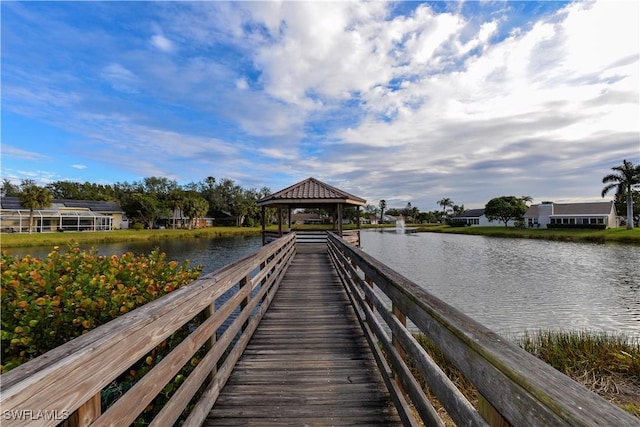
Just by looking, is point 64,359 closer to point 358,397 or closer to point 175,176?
point 358,397

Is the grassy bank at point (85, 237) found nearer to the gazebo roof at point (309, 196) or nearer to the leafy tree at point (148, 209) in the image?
the gazebo roof at point (309, 196)

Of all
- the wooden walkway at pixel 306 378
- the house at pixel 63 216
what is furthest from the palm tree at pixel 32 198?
the wooden walkway at pixel 306 378

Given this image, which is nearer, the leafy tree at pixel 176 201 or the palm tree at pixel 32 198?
the palm tree at pixel 32 198

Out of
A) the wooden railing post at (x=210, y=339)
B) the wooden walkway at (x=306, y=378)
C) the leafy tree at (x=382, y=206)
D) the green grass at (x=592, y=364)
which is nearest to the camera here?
the wooden walkway at (x=306, y=378)

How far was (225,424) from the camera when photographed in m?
2.20

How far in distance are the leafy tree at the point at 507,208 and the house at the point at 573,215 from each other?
2.01 metres

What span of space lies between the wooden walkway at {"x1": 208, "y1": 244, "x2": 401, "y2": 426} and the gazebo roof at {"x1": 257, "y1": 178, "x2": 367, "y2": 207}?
7810mm

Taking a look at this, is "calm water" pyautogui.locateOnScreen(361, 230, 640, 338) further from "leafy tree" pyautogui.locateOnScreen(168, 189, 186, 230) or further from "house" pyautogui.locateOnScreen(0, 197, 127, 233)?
"house" pyautogui.locateOnScreen(0, 197, 127, 233)

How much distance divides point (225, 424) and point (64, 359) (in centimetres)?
168

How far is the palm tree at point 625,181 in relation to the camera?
118 feet

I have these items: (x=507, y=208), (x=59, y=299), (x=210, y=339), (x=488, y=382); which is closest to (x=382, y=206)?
(x=507, y=208)

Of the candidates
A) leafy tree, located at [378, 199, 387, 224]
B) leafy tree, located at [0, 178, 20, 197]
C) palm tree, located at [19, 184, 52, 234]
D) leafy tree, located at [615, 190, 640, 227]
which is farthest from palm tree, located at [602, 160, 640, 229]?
leafy tree, located at [0, 178, 20, 197]

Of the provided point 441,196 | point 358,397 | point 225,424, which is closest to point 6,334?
point 225,424

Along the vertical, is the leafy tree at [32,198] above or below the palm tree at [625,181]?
below
